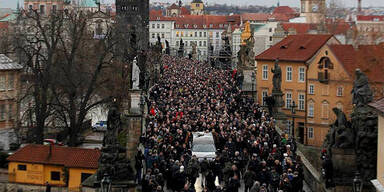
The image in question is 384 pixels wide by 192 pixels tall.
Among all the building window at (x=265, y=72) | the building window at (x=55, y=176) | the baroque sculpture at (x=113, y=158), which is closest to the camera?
Answer: the baroque sculpture at (x=113, y=158)

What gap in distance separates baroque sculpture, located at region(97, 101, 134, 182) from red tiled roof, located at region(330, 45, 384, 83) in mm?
22443

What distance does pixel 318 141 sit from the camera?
44906 millimetres

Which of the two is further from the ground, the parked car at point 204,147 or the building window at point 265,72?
the building window at point 265,72

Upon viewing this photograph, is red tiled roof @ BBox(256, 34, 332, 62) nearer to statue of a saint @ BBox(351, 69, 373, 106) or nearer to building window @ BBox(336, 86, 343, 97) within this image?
building window @ BBox(336, 86, 343, 97)

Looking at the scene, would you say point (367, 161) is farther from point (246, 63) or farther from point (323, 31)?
point (323, 31)

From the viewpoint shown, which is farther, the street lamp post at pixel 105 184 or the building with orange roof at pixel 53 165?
the building with orange roof at pixel 53 165

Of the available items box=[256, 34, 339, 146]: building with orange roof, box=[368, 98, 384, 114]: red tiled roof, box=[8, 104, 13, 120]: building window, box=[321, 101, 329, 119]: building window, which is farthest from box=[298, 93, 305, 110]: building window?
box=[368, 98, 384, 114]: red tiled roof

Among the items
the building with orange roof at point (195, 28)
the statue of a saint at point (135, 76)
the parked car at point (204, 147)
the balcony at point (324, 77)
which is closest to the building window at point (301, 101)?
the balcony at point (324, 77)

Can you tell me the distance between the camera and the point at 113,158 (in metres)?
17.0

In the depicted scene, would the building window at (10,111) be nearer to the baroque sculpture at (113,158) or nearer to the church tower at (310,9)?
the baroque sculpture at (113,158)

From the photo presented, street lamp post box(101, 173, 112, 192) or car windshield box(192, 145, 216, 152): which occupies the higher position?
street lamp post box(101, 173, 112, 192)

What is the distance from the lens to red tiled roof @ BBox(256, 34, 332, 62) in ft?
151

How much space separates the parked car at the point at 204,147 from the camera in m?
20.7

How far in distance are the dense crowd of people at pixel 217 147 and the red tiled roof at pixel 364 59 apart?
7.26m
